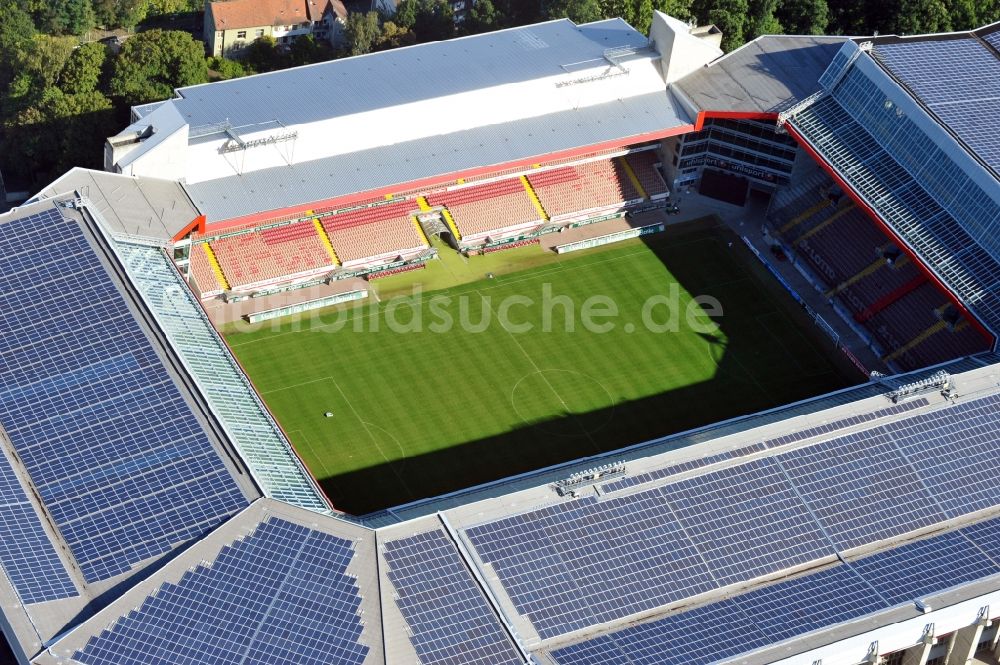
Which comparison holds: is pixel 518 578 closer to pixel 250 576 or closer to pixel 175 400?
pixel 250 576

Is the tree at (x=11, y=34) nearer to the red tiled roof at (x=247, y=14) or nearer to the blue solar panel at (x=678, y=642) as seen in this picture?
the red tiled roof at (x=247, y=14)

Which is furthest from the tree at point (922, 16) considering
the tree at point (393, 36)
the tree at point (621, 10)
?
the tree at point (393, 36)

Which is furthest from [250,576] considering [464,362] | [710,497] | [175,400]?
[464,362]

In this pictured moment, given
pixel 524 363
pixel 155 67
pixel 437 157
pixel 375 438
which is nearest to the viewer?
pixel 375 438

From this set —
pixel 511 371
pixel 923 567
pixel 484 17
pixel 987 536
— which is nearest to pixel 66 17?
pixel 484 17

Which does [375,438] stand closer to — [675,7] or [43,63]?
[43,63]

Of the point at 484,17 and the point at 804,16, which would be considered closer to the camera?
the point at 804,16
